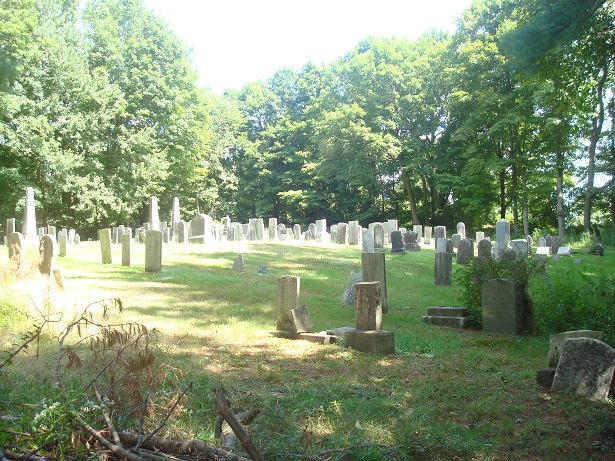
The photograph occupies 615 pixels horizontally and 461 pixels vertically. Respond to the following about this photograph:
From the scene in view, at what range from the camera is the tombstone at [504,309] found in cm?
1013

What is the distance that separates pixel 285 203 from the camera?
178 feet

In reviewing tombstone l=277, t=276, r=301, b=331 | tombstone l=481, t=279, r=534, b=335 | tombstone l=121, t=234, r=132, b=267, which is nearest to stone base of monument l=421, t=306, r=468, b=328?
tombstone l=481, t=279, r=534, b=335

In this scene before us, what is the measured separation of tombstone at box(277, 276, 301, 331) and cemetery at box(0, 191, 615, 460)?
0.02 meters

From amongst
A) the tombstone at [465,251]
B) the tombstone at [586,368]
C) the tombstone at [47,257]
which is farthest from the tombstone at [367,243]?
the tombstone at [586,368]

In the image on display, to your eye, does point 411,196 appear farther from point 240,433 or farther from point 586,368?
point 240,433

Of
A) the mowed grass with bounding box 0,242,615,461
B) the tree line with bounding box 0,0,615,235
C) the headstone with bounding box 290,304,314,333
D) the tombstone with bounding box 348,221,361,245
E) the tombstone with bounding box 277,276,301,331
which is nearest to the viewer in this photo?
the mowed grass with bounding box 0,242,615,461

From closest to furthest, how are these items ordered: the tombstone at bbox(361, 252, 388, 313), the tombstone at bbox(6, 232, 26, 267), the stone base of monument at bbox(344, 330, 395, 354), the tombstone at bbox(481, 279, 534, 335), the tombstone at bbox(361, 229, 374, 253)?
the stone base of monument at bbox(344, 330, 395, 354) < the tombstone at bbox(481, 279, 534, 335) < the tombstone at bbox(361, 252, 388, 313) < the tombstone at bbox(6, 232, 26, 267) < the tombstone at bbox(361, 229, 374, 253)

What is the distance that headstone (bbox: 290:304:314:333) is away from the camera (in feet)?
29.6

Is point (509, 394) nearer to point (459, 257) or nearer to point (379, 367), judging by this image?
point (379, 367)

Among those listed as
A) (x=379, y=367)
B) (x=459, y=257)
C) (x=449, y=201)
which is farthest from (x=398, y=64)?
(x=379, y=367)

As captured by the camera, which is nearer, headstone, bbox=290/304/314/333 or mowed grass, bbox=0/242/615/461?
mowed grass, bbox=0/242/615/461

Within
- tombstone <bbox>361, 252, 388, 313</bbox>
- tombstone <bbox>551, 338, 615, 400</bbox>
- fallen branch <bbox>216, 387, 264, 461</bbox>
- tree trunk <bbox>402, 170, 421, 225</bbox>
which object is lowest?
tombstone <bbox>551, 338, 615, 400</bbox>

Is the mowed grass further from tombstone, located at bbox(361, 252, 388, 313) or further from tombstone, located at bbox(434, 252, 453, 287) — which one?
tombstone, located at bbox(434, 252, 453, 287)

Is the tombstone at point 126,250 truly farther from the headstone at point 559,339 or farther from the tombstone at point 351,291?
the headstone at point 559,339
